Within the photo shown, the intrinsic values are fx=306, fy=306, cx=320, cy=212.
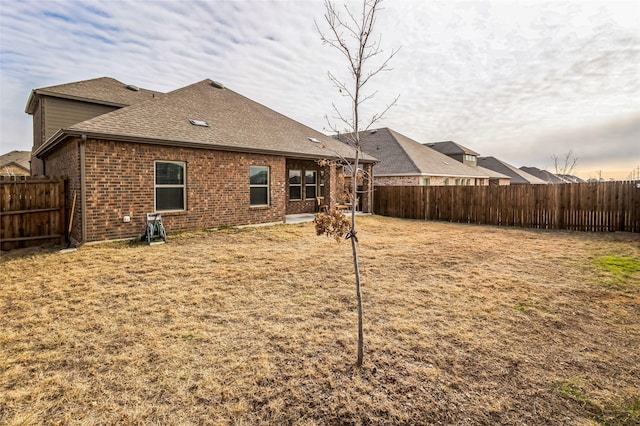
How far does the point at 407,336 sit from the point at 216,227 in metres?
8.82

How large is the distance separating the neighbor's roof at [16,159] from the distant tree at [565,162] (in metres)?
60.2

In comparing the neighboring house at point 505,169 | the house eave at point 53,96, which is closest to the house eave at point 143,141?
the house eave at point 53,96

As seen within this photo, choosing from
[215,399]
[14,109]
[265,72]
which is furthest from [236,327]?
[14,109]

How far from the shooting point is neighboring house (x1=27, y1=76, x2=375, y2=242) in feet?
27.7

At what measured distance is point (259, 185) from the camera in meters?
12.3

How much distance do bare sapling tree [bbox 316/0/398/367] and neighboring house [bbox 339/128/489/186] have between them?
51.9 ft

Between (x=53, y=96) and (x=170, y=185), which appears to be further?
(x=53, y=96)

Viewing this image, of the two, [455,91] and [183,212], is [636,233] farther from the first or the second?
[183,212]

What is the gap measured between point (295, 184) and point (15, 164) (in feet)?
129

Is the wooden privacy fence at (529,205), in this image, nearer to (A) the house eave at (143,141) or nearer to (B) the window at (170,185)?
(A) the house eave at (143,141)

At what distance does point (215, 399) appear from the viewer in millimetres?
2439

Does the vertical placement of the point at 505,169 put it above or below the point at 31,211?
above

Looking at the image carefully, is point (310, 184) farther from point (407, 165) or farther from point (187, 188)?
point (407, 165)

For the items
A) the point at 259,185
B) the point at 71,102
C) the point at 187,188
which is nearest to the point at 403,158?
the point at 259,185
